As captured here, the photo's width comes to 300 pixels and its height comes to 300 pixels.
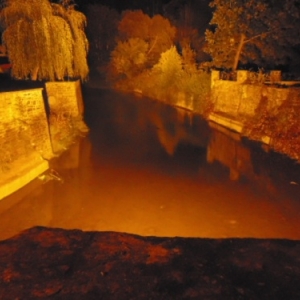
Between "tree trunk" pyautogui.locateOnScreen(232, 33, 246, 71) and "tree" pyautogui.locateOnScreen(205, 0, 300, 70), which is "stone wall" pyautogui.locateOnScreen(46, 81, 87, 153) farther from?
"tree trunk" pyautogui.locateOnScreen(232, 33, 246, 71)

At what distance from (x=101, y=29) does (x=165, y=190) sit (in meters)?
38.8

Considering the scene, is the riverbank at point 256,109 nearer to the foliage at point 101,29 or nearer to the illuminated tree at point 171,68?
the illuminated tree at point 171,68

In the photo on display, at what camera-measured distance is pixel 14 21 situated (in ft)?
50.3

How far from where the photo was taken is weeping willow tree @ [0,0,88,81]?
1531 centimetres

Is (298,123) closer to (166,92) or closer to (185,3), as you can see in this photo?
(166,92)

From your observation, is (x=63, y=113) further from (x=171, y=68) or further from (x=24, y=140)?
(x=171, y=68)

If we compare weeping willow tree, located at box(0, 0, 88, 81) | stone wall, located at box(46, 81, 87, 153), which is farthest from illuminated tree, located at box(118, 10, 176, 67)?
stone wall, located at box(46, 81, 87, 153)

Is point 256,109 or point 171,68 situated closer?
point 256,109

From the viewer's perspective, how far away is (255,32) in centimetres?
2106

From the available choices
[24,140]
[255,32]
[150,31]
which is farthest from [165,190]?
A: [150,31]

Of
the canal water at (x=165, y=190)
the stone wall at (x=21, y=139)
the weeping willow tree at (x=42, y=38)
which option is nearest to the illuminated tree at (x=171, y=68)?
the canal water at (x=165, y=190)

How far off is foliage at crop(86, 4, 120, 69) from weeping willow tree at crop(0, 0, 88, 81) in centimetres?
2840

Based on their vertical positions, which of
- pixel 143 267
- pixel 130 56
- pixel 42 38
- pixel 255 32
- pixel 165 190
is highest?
pixel 255 32

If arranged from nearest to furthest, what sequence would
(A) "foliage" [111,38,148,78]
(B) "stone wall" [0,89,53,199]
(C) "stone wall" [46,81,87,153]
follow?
(B) "stone wall" [0,89,53,199] → (C) "stone wall" [46,81,87,153] → (A) "foliage" [111,38,148,78]
